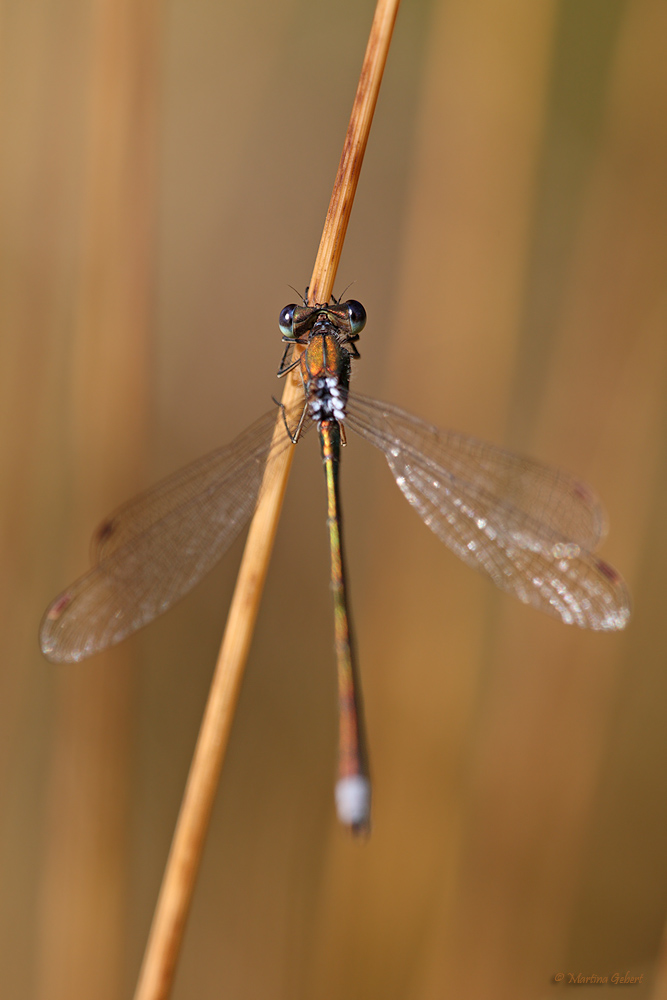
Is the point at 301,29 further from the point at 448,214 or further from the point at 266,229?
the point at 448,214

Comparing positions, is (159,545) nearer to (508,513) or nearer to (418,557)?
(418,557)

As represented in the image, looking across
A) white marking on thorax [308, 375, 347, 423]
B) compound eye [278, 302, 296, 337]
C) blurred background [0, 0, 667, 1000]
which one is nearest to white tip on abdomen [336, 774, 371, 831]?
blurred background [0, 0, 667, 1000]

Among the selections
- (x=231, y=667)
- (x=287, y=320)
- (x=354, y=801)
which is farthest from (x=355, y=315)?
(x=354, y=801)

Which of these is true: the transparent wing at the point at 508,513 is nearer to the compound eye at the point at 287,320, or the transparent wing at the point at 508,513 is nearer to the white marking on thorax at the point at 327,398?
the white marking on thorax at the point at 327,398

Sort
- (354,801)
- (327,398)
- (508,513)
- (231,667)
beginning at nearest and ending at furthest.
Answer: (231,667) → (354,801) → (508,513) → (327,398)

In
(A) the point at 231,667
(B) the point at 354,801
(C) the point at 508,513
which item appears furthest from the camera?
(C) the point at 508,513

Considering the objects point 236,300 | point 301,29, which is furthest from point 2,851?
point 301,29

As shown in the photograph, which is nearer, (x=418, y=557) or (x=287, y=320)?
(x=287, y=320)
